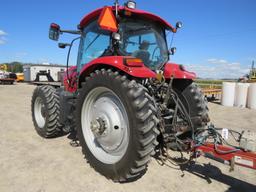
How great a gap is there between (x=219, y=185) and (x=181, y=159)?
86 cm

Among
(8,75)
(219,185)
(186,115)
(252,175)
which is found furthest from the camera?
(8,75)

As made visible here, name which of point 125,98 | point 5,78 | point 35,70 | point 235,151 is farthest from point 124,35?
point 35,70

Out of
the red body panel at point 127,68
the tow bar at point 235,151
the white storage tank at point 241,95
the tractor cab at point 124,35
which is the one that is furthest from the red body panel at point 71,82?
the white storage tank at point 241,95

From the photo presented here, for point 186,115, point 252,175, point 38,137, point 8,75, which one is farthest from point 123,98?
point 8,75

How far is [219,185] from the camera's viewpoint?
2873mm

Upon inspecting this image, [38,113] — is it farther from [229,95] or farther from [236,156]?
[229,95]

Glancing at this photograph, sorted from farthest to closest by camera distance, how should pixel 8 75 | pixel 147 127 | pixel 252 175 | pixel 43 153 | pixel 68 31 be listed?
1. pixel 8 75
2. pixel 68 31
3. pixel 43 153
4. pixel 252 175
5. pixel 147 127

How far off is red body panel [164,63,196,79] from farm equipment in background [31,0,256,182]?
0.05 ft

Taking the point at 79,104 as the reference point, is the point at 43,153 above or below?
below

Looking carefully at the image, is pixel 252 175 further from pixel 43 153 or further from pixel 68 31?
pixel 68 31

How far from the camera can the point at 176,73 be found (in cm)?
356

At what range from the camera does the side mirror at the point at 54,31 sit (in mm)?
4172

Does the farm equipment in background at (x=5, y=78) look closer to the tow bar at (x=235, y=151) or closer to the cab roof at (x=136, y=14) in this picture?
the cab roof at (x=136, y=14)

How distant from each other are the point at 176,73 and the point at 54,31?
240cm
